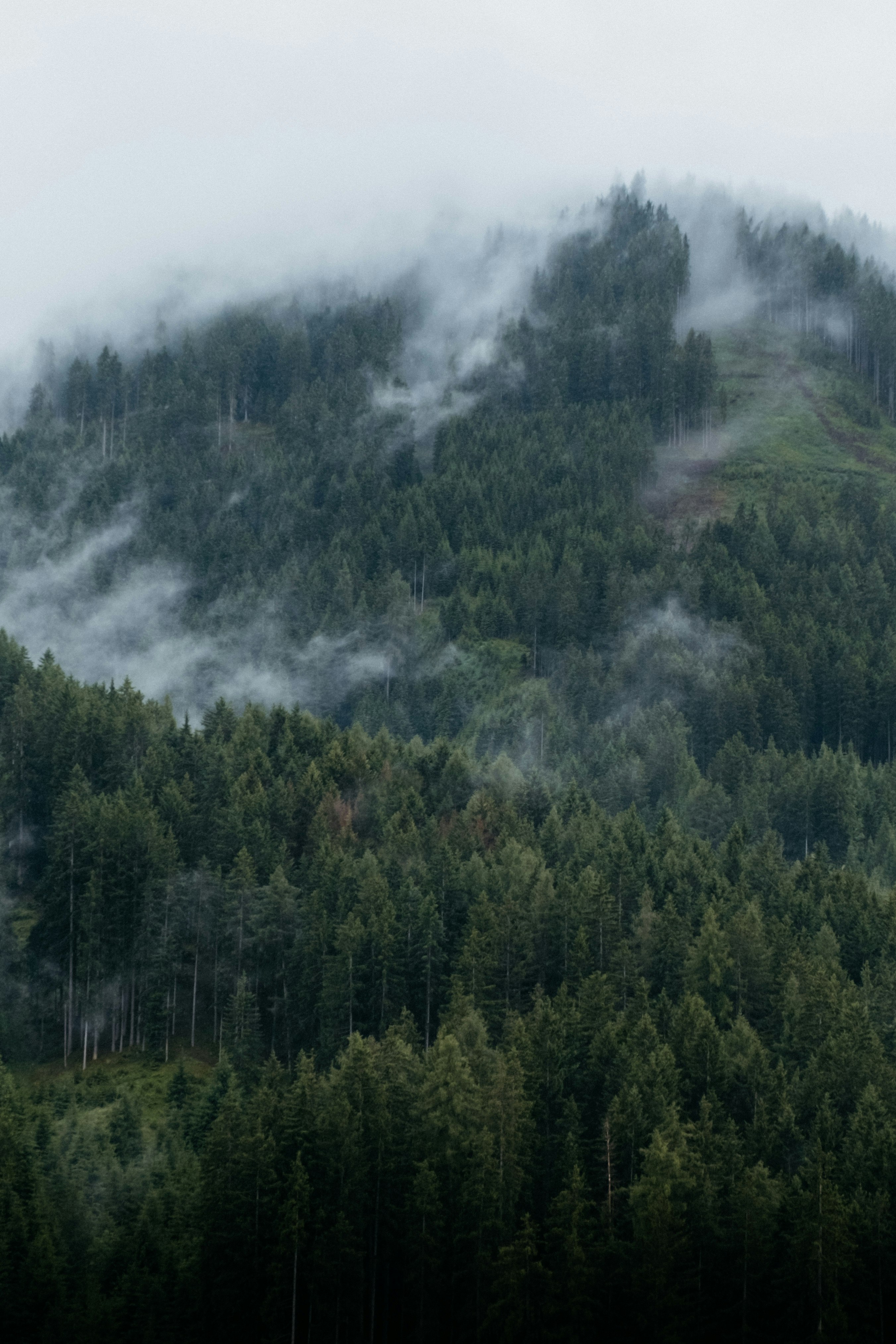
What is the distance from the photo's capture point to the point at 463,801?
4670 inches

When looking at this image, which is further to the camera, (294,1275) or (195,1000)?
(195,1000)

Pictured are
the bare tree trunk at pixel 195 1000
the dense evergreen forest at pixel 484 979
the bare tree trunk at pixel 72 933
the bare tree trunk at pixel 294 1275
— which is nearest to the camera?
the bare tree trunk at pixel 294 1275

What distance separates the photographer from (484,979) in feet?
298

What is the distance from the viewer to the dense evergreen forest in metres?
65.3

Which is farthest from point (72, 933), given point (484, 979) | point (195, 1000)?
point (484, 979)

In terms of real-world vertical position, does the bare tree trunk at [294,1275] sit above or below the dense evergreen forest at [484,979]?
below

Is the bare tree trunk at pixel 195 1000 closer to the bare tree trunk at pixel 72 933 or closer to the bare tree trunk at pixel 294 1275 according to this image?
the bare tree trunk at pixel 72 933

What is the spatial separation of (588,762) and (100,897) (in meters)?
59.5

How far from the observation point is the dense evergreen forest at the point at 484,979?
6531 centimetres

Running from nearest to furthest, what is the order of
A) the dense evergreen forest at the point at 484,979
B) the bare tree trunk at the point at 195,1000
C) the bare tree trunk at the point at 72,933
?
the dense evergreen forest at the point at 484,979 < the bare tree trunk at the point at 195,1000 < the bare tree trunk at the point at 72,933

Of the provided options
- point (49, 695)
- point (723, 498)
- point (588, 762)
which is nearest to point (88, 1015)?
point (49, 695)

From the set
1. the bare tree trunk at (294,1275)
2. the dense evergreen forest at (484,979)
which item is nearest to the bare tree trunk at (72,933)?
the dense evergreen forest at (484,979)

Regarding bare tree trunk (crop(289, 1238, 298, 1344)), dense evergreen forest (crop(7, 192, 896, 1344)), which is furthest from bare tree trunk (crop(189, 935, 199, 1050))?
bare tree trunk (crop(289, 1238, 298, 1344))

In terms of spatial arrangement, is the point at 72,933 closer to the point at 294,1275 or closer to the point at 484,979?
the point at 484,979
